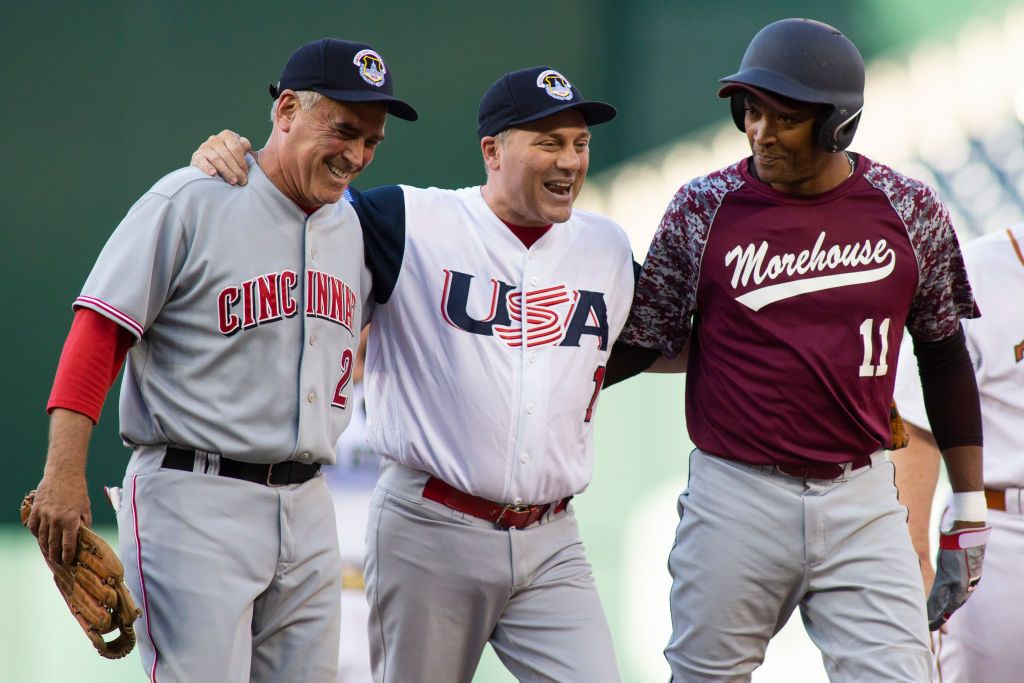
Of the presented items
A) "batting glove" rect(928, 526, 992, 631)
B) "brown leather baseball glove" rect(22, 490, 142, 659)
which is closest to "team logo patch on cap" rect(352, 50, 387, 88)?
Result: "brown leather baseball glove" rect(22, 490, 142, 659)

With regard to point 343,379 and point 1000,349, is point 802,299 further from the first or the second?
point 343,379

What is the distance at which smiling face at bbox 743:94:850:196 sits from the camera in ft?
9.75

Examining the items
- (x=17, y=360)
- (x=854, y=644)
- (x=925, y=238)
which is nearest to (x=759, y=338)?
→ (x=925, y=238)

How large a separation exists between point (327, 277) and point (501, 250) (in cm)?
54

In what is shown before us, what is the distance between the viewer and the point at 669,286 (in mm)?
3238

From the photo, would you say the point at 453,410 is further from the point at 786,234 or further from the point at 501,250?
the point at 786,234

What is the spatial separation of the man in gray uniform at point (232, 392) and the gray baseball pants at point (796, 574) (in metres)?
0.86

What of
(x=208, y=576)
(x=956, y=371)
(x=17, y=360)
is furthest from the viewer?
(x=17, y=360)

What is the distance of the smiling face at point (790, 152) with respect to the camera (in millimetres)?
2973

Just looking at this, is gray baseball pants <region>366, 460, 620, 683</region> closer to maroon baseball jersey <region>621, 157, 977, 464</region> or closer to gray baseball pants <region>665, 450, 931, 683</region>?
gray baseball pants <region>665, 450, 931, 683</region>

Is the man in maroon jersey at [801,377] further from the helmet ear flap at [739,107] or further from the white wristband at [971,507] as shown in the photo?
the white wristband at [971,507]

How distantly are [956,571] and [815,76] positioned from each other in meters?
1.32

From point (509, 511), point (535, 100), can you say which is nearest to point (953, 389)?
point (509, 511)

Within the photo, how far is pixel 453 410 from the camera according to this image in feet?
10.2
